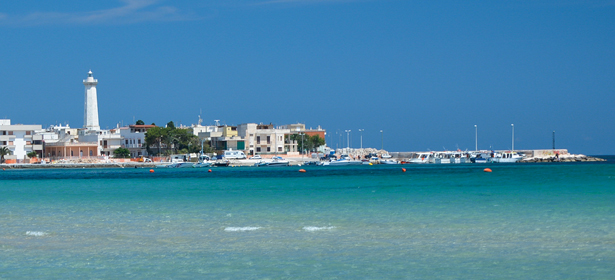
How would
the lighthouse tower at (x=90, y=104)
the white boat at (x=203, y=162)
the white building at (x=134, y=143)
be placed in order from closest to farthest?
1. the white boat at (x=203, y=162)
2. the white building at (x=134, y=143)
3. the lighthouse tower at (x=90, y=104)

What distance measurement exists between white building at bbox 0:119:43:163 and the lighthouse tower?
13961 millimetres

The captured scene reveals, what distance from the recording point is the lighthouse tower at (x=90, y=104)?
109875 mm

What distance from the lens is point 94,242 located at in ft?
54.3

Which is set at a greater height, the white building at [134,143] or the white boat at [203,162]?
the white building at [134,143]

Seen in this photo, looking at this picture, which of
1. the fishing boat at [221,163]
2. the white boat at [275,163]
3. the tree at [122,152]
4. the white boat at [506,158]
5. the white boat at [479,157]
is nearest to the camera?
the fishing boat at [221,163]

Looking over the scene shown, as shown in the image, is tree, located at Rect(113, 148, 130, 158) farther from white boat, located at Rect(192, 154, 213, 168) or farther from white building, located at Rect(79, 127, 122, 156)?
white boat, located at Rect(192, 154, 213, 168)

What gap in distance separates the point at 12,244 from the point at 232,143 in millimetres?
87844

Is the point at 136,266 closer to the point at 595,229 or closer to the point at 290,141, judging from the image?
the point at 595,229

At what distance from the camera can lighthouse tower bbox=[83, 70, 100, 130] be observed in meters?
110

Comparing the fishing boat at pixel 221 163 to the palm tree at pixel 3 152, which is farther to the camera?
the palm tree at pixel 3 152

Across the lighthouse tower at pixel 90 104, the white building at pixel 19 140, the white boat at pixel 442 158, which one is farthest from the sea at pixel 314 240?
the white boat at pixel 442 158

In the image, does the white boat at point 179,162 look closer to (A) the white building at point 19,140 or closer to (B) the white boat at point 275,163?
(B) the white boat at point 275,163

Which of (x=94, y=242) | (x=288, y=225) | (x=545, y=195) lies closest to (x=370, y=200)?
(x=545, y=195)

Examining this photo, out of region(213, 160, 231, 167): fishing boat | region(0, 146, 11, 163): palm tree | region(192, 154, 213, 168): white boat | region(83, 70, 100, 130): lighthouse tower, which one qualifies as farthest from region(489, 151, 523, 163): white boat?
region(0, 146, 11, 163): palm tree
